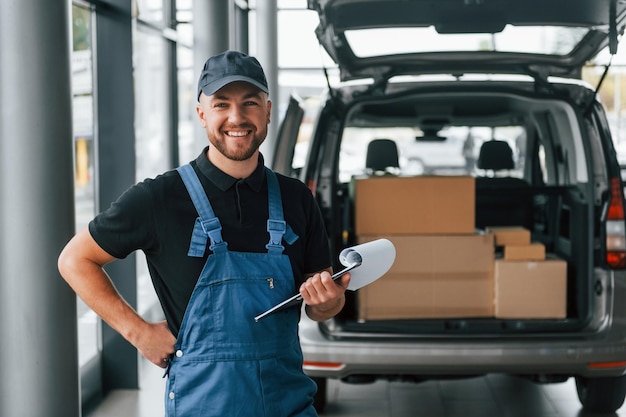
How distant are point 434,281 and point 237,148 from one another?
2.30m

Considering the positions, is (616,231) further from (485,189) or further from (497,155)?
(497,155)

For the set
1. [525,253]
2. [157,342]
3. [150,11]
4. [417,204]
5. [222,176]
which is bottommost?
[525,253]

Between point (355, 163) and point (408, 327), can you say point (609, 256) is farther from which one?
point (355, 163)

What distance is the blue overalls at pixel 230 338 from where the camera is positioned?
6.24ft

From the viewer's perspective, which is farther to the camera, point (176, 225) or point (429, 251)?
point (429, 251)

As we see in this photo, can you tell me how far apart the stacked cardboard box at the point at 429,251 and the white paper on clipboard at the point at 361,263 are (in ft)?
6.98

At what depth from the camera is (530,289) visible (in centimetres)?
414

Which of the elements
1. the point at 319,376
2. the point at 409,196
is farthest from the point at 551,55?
the point at 319,376

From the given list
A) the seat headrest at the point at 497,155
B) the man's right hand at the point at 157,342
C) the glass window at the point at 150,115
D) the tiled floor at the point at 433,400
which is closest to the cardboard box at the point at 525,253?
the tiled floor at the point at 433,400

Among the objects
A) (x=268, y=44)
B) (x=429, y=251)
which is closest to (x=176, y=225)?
(x=429, y=251)

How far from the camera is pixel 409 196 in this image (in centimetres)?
416

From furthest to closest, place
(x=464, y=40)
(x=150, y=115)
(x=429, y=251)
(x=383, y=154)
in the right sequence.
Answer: (x=150, y=115)
(x=383, y=154)
(x=429, y=251)
(x=464, y=40)

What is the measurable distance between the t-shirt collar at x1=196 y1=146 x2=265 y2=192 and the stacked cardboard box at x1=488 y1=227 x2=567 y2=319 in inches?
90.8

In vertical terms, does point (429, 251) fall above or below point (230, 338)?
below
